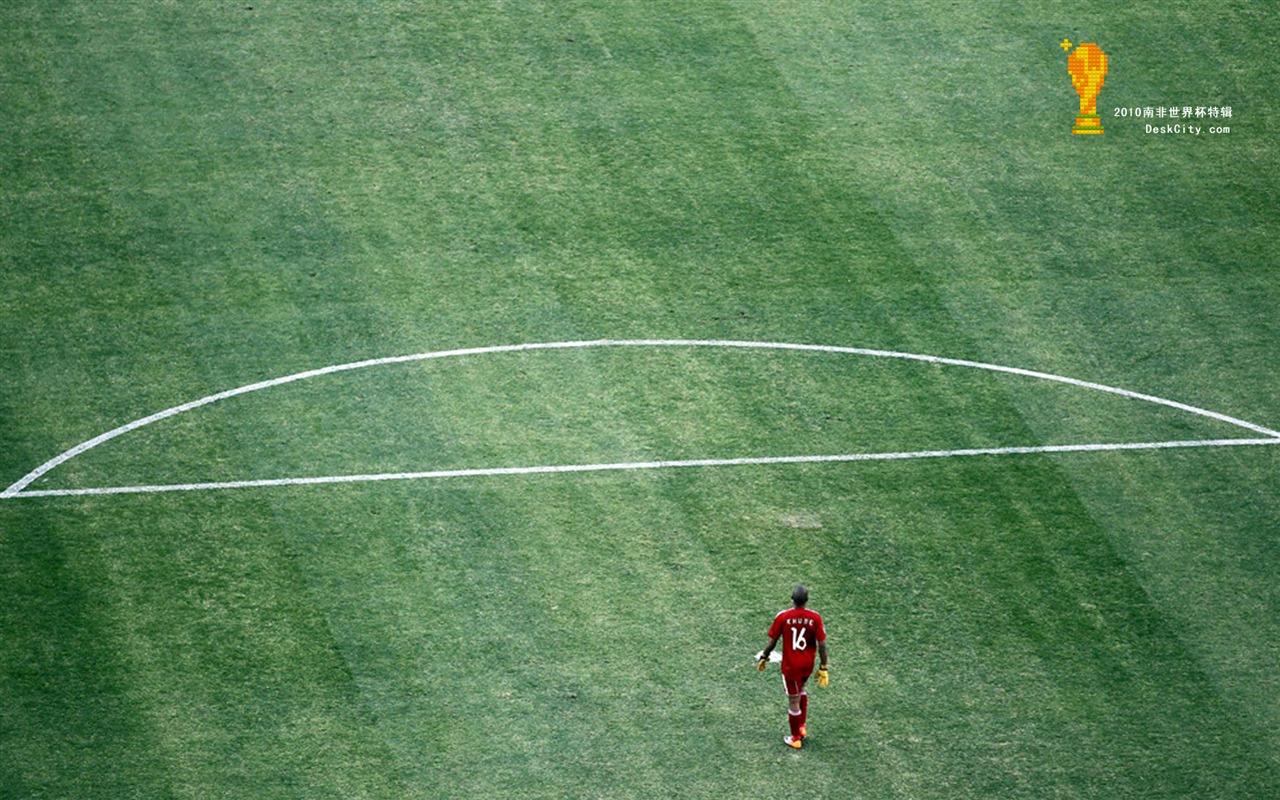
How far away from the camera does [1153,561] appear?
52.6 feet

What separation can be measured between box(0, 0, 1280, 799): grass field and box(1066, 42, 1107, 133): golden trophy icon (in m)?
0.24

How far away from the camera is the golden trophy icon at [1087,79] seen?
894 inches

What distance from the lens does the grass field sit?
14273mm

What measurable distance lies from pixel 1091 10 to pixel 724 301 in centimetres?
860

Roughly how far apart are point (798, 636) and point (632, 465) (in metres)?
3.79

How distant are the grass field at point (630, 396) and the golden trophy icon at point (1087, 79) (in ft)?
0.78

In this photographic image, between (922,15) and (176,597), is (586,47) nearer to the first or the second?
(922,15)

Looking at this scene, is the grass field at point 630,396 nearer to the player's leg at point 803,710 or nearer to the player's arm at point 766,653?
the player's leg at point 803,710

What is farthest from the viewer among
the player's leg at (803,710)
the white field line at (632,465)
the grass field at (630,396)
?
the white field line at (632,465)

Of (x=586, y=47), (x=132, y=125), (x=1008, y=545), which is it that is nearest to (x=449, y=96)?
(x=586, y=47)

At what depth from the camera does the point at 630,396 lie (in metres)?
18.2

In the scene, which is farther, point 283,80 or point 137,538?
point 283,80

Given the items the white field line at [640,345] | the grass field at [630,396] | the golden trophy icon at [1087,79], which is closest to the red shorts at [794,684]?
the grass field at [630,396]

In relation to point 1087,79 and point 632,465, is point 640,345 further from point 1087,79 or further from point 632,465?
point 1087,79
